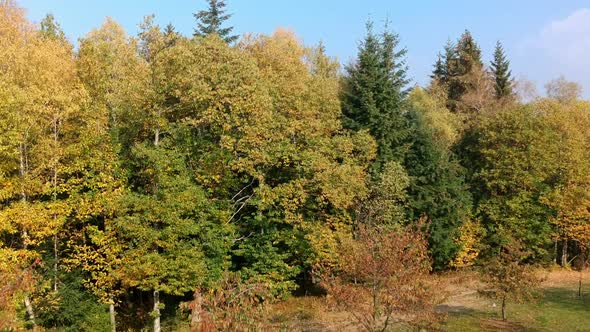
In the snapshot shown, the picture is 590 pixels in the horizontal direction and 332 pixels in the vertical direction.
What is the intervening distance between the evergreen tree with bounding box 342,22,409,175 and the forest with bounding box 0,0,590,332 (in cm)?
12

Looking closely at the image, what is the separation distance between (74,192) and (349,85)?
64.3 feet

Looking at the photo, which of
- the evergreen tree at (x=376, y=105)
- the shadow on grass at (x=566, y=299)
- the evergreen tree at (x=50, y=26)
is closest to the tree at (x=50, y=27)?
the evergreen tree at (x=50, y=26)

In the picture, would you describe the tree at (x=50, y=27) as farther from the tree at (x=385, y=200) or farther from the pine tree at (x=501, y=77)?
the pine tree at (x=501, y=77)

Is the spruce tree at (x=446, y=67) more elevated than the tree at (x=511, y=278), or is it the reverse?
the spruce tree at (x=446, y=67)

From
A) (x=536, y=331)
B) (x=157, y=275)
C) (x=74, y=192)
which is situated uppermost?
(x=74, y=192)

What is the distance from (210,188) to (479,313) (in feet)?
51.9

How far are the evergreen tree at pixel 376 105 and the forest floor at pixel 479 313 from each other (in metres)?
9.46

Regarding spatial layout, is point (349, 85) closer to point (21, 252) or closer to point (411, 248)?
point (411, 248)

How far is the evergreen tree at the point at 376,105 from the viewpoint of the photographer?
32.9 metres

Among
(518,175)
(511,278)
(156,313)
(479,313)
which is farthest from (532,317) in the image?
(156,313)

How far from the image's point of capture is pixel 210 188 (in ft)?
88.0

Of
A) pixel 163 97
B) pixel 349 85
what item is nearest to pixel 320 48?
pixel 349 85

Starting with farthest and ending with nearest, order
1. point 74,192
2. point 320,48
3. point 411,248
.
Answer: point 320,48 → point 74,192 → point 411,248

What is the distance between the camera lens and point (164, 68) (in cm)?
2547
